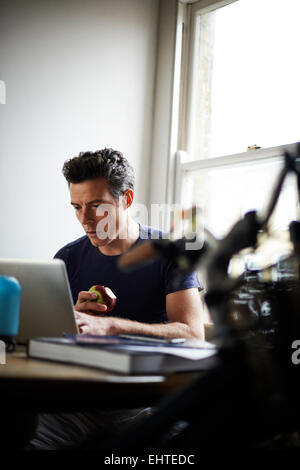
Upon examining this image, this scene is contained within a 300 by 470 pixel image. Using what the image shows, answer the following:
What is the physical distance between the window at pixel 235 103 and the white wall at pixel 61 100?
10.6 inches

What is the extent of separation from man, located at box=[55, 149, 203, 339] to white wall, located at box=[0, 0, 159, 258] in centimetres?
66

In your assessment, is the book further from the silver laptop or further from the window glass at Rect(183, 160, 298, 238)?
the window glass at Rect(183, 160, 298, 238)

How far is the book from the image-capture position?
84 centimetres

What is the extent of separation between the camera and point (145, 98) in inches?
129

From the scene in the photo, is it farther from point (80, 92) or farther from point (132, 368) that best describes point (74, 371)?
point (80, 92)

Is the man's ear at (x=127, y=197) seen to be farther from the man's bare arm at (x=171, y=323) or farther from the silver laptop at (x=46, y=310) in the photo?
the silver laptop at (x=46, y=310)

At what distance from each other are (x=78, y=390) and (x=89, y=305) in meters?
0.74

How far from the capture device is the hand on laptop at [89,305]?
1.50 meters

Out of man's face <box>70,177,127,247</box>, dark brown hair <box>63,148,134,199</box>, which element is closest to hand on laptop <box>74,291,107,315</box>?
man's face <box>70,177,127,247</box>
